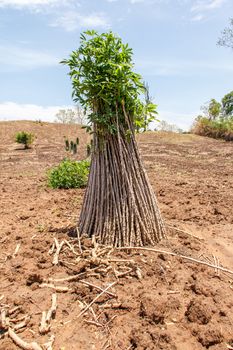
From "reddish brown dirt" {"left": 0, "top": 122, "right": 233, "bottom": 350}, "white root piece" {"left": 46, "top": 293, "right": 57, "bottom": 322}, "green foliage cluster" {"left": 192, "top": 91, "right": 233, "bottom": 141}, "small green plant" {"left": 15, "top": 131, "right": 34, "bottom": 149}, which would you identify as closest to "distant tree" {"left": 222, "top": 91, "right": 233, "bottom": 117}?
"green foliage cluster" {"left": 192, "top": 91, "right": 233, "bottom": 141}

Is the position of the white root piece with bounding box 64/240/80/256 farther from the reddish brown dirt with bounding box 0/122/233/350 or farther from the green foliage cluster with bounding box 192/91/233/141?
the green foliage cluster with bounding box 192/91/233/141

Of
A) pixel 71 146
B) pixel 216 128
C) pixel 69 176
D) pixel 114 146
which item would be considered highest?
pixel 114 146

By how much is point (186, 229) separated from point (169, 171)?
5.08m

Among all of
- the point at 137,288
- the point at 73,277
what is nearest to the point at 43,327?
the point at 73,277

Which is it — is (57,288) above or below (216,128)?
below

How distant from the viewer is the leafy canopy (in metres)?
2.93

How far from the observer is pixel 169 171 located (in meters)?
8.93

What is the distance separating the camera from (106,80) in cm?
296

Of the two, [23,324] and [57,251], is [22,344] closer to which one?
[23,324]

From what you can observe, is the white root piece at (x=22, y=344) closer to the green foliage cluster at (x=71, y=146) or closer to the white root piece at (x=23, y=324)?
the white root piece at (x=23, y=324)

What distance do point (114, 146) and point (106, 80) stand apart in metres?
0.60

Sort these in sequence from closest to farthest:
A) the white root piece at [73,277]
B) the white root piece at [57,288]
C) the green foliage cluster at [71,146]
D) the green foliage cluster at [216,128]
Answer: the white root piece at [57,288]
the white root piece at [73,277]
the green foliage cluster at [71,146]
the green foliage cluster at [216,128]

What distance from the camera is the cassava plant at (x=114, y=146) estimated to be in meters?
2.96

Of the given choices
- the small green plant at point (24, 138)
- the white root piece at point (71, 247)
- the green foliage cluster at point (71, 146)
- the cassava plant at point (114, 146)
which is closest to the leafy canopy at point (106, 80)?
the cassava plant at point (114, 146)
